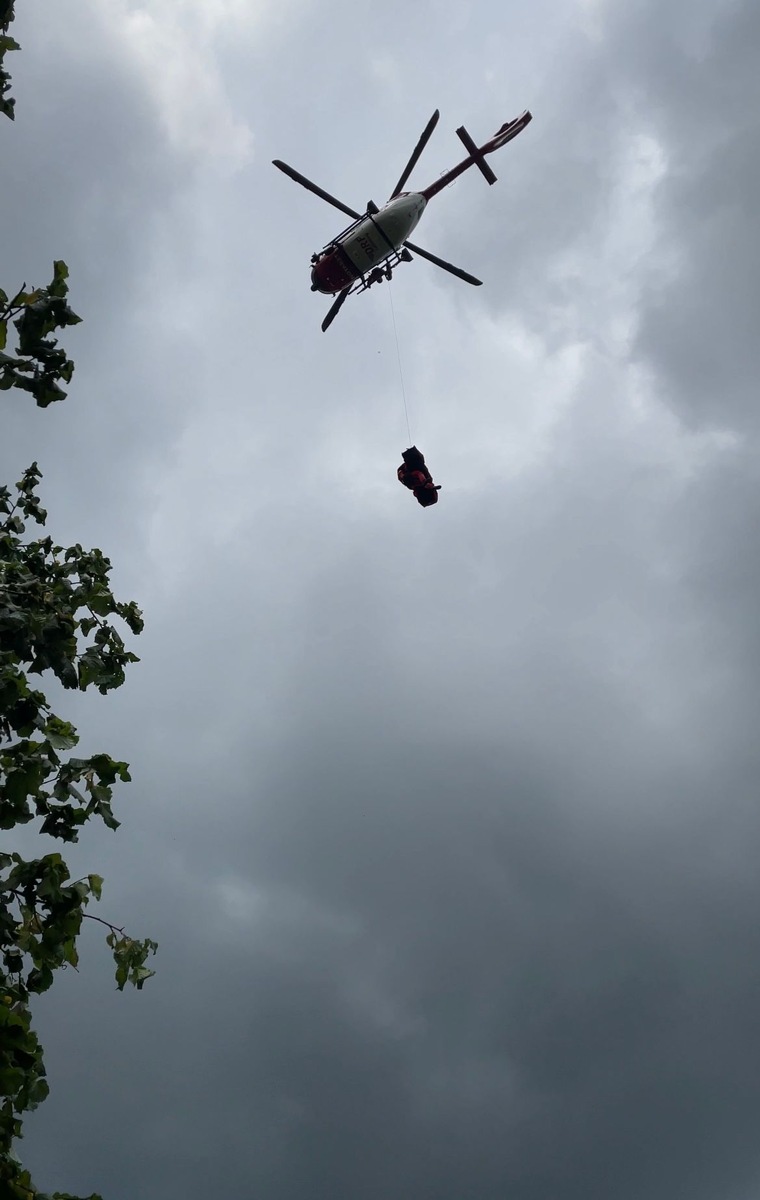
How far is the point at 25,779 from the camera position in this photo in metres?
9.34

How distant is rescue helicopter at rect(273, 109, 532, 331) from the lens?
37.9 metres

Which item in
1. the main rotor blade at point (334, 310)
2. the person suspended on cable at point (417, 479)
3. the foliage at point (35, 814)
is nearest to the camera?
the foliage at point (35, 814)

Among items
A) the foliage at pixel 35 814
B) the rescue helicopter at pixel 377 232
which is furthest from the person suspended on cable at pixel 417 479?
the foliage at pixel 35 814

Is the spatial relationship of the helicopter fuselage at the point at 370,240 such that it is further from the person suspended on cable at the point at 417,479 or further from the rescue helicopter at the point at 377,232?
the person suspended on cable at the point at 417,479

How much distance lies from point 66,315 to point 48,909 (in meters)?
5.29

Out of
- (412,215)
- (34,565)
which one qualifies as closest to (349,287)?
(412,215)

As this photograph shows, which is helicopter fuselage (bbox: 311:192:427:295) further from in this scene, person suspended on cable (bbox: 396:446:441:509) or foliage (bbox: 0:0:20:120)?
foliage (bbox: 0:0:20:120)

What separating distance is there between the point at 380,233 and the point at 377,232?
118 millimetres

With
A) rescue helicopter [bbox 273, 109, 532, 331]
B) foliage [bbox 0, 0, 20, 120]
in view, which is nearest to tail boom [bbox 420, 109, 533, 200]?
rescue helicopter [bbox 273, 109, 532, 331]

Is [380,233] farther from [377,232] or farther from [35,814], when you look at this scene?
[35,814]

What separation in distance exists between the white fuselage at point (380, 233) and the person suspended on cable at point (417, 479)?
7616 mm

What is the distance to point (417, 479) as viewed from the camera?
122 ft

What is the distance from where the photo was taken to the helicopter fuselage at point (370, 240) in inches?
1490

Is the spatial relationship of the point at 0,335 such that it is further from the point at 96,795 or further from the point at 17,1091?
the point at 17,1091
